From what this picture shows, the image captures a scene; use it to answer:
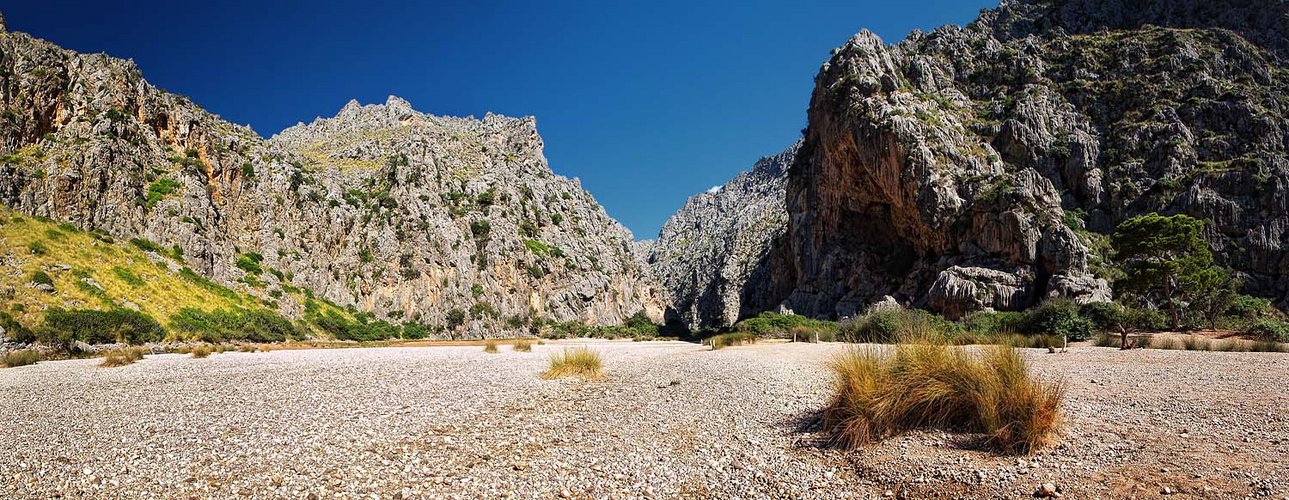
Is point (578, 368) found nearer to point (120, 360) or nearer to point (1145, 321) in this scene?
point (120, 360)

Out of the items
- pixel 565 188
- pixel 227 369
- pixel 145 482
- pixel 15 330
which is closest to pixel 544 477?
pixel 145 482

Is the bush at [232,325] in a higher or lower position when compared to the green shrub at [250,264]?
lower

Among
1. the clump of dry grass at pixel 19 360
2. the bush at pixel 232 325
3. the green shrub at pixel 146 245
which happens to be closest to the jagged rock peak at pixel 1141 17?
the bush at pixel 232 325

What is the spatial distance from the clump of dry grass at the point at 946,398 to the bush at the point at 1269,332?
1959cm

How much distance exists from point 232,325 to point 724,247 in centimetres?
10689

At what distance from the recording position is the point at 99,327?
2505 cm

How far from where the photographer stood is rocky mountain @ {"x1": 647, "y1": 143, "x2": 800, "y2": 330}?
10288cm

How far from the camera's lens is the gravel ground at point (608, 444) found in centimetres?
471

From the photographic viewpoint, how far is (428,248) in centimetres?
6419

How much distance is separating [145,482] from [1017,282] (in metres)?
Result: 50.4

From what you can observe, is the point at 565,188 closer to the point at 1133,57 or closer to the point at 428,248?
the point at 428,248

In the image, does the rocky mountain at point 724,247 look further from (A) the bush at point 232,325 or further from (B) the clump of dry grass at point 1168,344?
(B) the clump of dry grass at point 1168,344

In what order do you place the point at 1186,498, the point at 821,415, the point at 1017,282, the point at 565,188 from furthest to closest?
the point at 565,188
the point at 1017,282
the point at 821,415
the point at 1186,498

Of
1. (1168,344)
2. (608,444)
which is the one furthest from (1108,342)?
(608,444)
